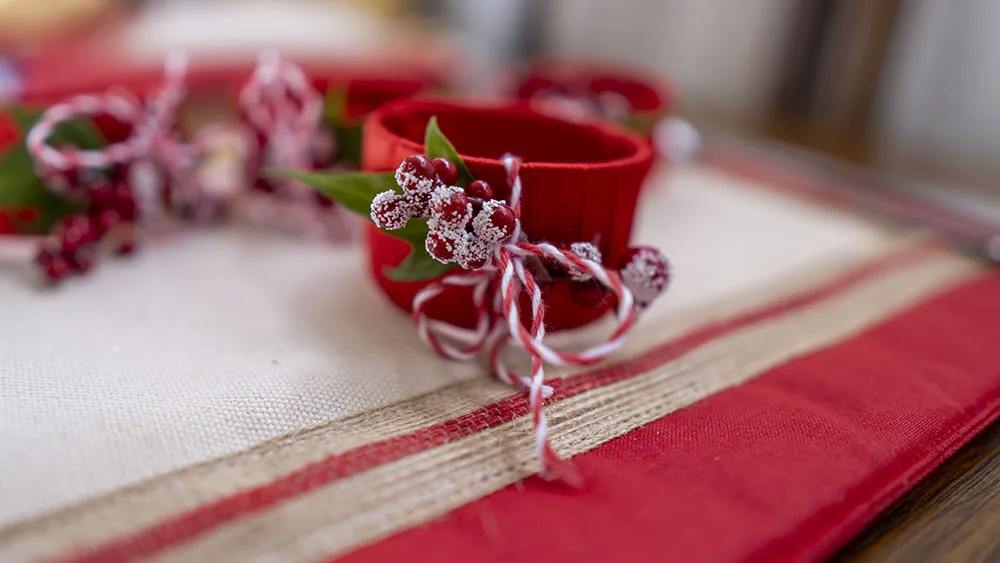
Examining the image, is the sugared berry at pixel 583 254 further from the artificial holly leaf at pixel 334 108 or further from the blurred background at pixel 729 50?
the blurred background at pixel 729 50

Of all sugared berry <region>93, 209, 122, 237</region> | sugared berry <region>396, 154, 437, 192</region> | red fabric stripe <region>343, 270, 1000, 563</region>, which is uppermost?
sugared berry <region>396, 154, 437, 192</region>

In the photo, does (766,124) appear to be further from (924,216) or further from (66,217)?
(66,217)

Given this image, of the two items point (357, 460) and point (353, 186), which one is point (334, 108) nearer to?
point (353, 186)

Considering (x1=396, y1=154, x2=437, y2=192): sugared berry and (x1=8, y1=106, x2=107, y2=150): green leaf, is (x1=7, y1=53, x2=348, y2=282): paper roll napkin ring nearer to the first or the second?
(x1=8, y1=106, x2=107, y2=150): green leaf

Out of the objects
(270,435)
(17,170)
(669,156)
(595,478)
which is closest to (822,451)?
(595,478)

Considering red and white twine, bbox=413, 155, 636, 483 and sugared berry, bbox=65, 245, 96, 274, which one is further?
sugared berry, bbox=65, 245, 96, 274

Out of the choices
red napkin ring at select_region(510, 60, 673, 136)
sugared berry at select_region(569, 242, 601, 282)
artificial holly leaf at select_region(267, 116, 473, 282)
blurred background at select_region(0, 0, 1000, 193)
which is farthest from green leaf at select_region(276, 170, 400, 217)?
blurred background at select_region(0, 0, 1000, 193)

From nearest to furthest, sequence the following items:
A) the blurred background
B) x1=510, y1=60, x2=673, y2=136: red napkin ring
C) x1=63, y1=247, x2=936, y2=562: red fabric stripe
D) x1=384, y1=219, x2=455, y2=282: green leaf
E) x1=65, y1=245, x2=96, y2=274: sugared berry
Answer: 1. x1=63, y1=247, x2=936, y2=562: red fabric stripe
2. x1=384, y1=219, x2=455, y2=282: green leaf
3. x1=65, y1=245, x2=96, y2=274: sugared berry
4. x1=510, y1=60, x2=673, y2=136: red napkin ring
5. the blurred background
